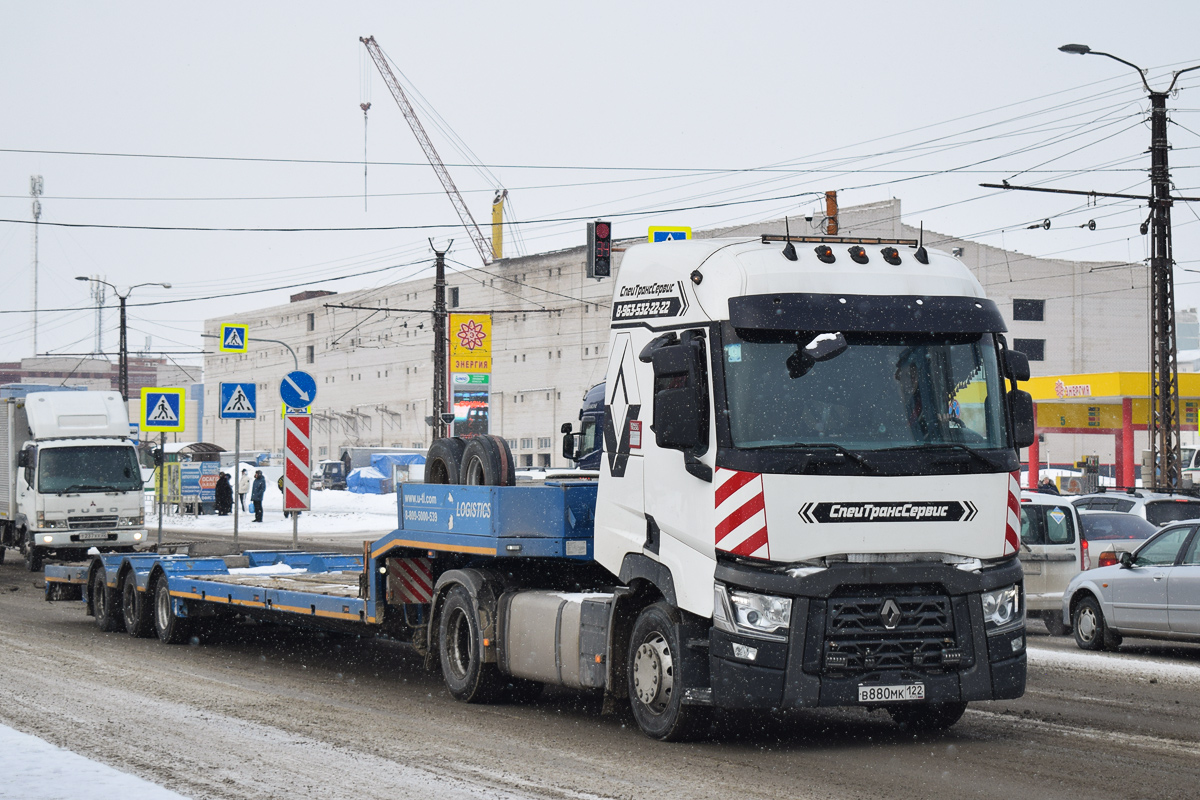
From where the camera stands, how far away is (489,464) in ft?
36.3

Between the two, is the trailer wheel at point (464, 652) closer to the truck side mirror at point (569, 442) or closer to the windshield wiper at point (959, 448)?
the truck side mirror at point (569, 442)

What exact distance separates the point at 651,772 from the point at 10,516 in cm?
2415

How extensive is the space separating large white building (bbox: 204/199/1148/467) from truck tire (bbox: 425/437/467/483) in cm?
4192

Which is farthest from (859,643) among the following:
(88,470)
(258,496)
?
(258,496)

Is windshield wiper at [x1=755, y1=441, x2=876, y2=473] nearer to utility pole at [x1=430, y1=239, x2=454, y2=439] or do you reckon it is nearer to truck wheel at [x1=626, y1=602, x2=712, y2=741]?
truck wheel at [x1=626, y1=602, x2=712, y2=741]

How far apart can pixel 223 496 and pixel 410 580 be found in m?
38.8

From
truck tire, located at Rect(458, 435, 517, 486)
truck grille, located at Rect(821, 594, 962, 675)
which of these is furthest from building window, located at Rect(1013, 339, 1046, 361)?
truck grille, located at Rect(821, 594, 962, 675)

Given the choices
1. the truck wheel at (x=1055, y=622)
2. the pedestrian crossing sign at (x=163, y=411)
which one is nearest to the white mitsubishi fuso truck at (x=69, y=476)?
the pedestrian crossing sign at (x=163, y=411)

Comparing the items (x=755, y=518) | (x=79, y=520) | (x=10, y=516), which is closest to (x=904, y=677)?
(x=755, y=518)

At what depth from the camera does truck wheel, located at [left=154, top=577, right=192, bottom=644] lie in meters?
15.1

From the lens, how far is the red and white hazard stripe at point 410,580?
38.4 feet

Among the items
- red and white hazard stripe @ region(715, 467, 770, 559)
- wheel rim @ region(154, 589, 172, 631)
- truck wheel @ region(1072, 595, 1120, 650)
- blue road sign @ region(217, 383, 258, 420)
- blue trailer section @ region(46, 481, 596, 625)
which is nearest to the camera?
red and white hazard stripe @ region(715, 467, 770, 559)

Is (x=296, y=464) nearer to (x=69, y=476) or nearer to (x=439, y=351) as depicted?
Result: (x=69, y=476)

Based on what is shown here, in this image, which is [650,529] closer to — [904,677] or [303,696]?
[904,677]
